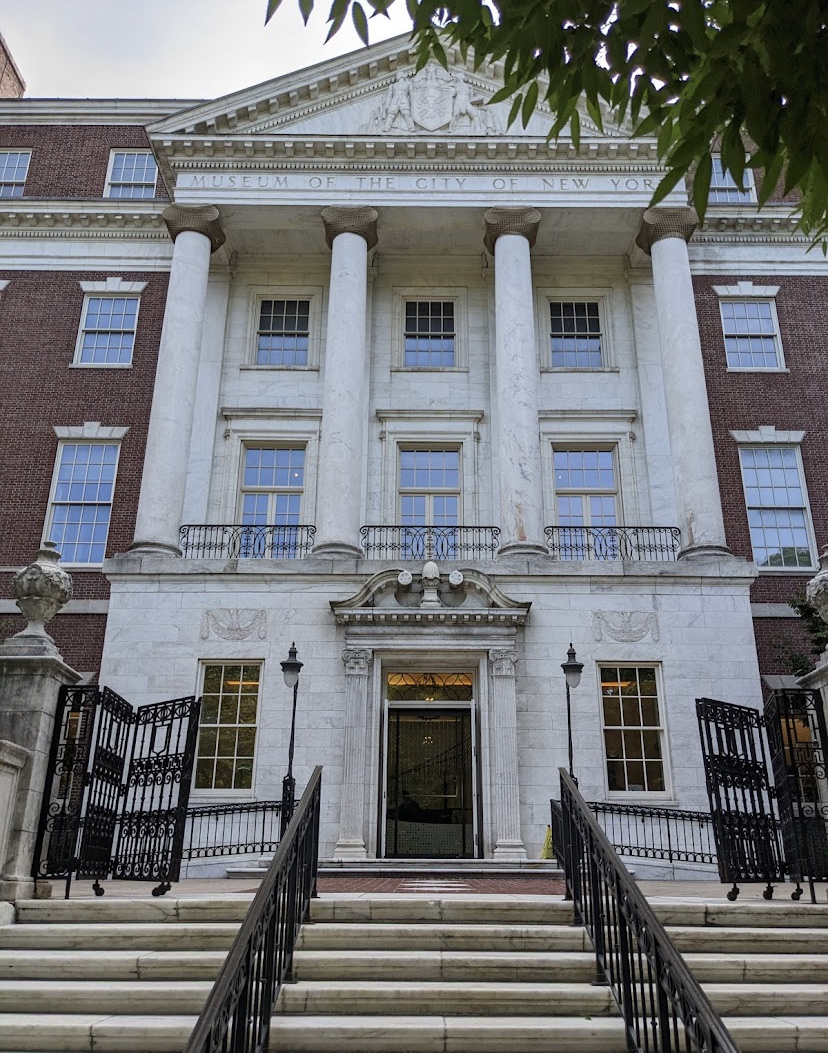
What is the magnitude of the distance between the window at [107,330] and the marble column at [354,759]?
1116 cm

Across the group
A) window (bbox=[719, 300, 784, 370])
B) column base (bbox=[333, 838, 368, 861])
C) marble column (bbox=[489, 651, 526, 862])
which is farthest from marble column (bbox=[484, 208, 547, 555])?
column base (bbox=[333, 838, 368, 861])

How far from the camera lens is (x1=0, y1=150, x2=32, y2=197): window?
27344 millimetres

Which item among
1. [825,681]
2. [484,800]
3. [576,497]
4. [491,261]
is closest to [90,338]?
[491,261]

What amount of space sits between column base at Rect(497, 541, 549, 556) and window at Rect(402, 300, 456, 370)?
6.54 meters

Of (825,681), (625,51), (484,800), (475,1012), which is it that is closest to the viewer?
(625,51)

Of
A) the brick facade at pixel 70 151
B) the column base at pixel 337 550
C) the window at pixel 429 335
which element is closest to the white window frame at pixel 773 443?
the window at pixel 429 335

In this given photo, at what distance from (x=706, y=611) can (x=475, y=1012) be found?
13.5 m

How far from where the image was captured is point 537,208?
2370cm

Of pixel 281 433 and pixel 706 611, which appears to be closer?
pixel 706 611

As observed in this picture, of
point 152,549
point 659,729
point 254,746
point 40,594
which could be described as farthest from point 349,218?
point 40,594

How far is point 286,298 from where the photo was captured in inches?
1012

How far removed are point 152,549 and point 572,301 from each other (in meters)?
13.1

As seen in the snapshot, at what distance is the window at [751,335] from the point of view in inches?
960

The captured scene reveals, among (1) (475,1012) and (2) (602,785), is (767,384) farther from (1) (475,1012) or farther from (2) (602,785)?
(1) (475,1012)
